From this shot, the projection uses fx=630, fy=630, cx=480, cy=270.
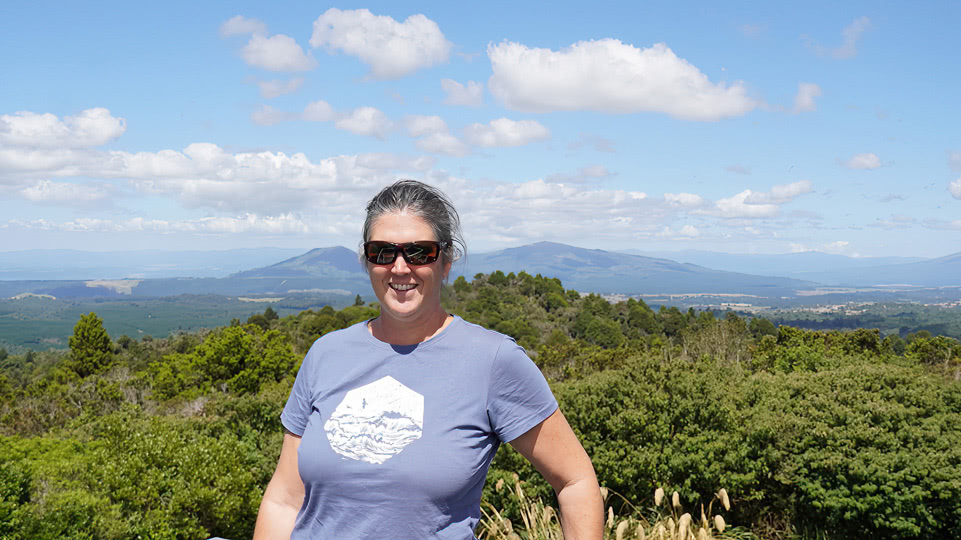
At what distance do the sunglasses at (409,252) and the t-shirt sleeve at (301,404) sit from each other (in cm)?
37

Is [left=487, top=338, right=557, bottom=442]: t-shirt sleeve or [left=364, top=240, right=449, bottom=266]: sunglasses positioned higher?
[left=364, top=240, right=449, bottom=266]: sunglasses

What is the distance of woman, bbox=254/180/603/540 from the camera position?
64.2 inches

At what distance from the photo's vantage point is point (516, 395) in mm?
1655

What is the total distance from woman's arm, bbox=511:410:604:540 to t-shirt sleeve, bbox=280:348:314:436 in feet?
2.12

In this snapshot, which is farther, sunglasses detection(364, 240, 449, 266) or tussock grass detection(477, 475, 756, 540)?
tussock grass detection(477, 475, 756, 540)

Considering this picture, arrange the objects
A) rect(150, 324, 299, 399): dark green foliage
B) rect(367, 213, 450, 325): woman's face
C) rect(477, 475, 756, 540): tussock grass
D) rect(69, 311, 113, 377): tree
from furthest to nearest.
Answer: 1. rect(69, 311, 113, 377): tree
2. rect(150, 324, 299, 399): dark green foliage
3. rect(477, 475, 756, 540): tussock grass
4. rect(367, 213, 450, 325): woman's face

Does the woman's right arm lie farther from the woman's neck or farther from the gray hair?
the gray hair

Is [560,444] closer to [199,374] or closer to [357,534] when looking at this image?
[357,534]

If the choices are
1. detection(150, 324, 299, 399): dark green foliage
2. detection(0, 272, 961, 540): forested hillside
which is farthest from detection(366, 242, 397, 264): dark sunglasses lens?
detection(150, 324, 299, 399): dark green foliage

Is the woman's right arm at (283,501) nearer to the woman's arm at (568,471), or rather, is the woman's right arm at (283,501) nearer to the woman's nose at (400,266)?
the woman's nose at (400,266)

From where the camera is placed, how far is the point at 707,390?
11.5 meters

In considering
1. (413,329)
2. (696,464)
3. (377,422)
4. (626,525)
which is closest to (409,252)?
(413,329)

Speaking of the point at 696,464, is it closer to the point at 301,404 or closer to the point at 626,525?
the point at 626,525

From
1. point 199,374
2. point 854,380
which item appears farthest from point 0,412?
point 854,380
